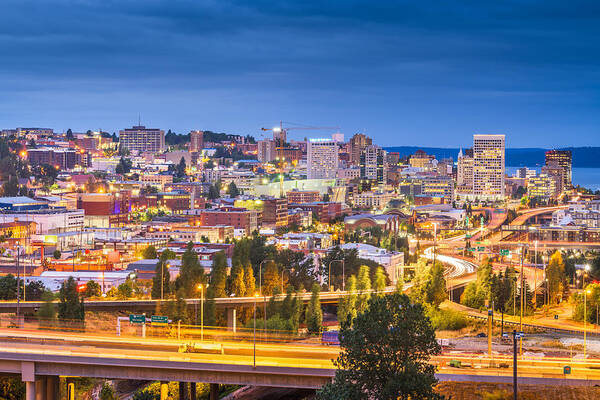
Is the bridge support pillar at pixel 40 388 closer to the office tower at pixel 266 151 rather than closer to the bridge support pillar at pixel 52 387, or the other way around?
the bridge support pillar at pixel 52 387

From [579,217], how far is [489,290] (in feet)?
161

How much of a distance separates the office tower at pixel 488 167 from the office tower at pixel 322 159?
25.9 metres

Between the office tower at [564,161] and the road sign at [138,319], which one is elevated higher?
the office tower at [564,161]

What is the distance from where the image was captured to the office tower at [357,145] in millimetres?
181875

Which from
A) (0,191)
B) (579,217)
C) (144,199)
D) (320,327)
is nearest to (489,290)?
(320,327)

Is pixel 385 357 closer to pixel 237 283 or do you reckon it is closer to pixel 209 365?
pixel 209 365

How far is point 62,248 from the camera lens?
69.0 m

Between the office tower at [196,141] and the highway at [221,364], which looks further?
the office tower at [196,141]

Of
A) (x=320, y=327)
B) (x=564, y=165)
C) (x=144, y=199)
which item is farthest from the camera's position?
(x=564, y=165)

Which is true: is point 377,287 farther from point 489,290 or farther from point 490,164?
point 490,164

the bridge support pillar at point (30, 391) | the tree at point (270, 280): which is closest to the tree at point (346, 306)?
the tree at point (270, 280)

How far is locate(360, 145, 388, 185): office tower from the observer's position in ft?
550

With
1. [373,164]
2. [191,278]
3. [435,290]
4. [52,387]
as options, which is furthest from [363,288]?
[373,164]

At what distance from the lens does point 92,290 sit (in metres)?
41.1
